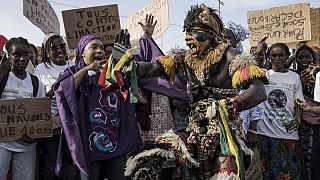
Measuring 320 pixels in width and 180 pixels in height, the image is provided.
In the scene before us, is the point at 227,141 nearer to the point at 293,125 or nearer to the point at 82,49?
the point at 82,49

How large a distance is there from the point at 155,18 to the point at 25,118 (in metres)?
2.22

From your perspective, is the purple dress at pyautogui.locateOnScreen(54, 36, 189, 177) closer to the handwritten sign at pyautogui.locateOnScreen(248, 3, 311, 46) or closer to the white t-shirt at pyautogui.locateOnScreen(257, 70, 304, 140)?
the white t-shirt at pyautogui.locateOnScreen(257, 70, 304, 140)

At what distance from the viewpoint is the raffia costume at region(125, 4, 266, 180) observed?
3715 millimetres

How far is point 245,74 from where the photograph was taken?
376cm

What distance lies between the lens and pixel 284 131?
571 cm

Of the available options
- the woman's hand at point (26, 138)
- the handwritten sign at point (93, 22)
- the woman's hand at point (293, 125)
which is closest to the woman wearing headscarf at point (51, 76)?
the woman's hand at point (26, 138)

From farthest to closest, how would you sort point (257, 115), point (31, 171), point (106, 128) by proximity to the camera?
point (257, 115) < point (31, 171) < point (106, 128)

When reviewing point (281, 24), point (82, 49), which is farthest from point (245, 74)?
point (281, 24)

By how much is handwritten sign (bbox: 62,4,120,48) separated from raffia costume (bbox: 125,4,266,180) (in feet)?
6.89

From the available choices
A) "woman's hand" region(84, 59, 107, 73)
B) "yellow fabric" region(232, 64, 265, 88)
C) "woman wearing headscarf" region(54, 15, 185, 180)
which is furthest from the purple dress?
"yellow fabric" region(232, 64, 265, 88)

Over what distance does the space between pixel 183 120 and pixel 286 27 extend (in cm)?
332

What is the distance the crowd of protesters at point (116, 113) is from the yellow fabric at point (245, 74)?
16 cm

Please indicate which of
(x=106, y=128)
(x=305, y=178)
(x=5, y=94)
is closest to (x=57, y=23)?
(x=5, y=94)

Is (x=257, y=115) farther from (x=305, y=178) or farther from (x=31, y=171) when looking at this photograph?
(x=31, y=171)
